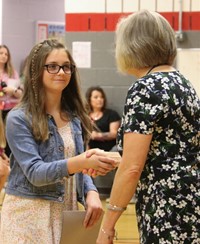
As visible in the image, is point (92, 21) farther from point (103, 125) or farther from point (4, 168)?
point (4, 168)

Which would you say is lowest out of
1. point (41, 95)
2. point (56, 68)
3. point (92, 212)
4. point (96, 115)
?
point (96, 115)

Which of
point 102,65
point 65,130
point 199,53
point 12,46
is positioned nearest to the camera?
point 65,130

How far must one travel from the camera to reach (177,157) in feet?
8.16

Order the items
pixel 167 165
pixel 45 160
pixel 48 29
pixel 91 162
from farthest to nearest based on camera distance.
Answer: pixel 48 29, pixel 45 160, pixel 91 162, pixel 167 165

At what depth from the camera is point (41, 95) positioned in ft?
9.61

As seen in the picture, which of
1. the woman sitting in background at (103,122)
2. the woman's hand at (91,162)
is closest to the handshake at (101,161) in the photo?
the woman's hand at (91,162)

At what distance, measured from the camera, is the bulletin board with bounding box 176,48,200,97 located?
780cm

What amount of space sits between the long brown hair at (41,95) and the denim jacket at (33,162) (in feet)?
0.13

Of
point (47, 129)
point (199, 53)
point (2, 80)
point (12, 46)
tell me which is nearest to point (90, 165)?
point (47, 129)

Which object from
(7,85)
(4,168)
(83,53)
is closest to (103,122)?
(83,53)

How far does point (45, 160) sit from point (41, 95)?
301mm

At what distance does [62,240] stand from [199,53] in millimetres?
5284

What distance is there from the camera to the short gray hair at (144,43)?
255 centimetres

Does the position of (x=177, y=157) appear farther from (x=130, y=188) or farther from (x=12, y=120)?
(x=12, y=120)
